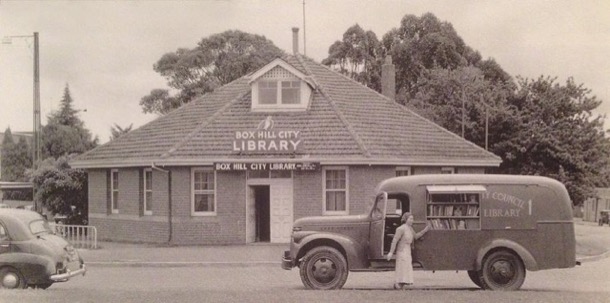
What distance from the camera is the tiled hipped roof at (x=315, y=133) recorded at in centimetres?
2752

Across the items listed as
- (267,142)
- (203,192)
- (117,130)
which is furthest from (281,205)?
(117,130)

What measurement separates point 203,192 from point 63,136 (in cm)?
3869

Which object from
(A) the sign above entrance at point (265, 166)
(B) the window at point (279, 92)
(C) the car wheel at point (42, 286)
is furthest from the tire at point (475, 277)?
(B) the window at point (279, 92)

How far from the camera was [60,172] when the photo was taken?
33.7 m

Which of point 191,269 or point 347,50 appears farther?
point 347,50

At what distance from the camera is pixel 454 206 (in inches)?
645

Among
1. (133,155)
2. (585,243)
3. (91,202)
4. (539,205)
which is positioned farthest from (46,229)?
(585,243)

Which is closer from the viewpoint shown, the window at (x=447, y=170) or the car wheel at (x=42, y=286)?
the car wheel at (x=42, y=286)

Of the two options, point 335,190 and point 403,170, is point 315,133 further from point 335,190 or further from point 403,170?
point 403,170

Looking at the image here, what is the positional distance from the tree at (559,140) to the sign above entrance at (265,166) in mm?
10554

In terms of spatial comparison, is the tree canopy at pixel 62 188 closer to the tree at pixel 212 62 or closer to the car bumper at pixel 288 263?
the tree at pixel 212 62

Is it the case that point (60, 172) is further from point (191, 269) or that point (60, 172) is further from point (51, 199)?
point (191, 269)

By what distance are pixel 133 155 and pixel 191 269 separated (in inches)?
384

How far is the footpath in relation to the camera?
2208 cm
